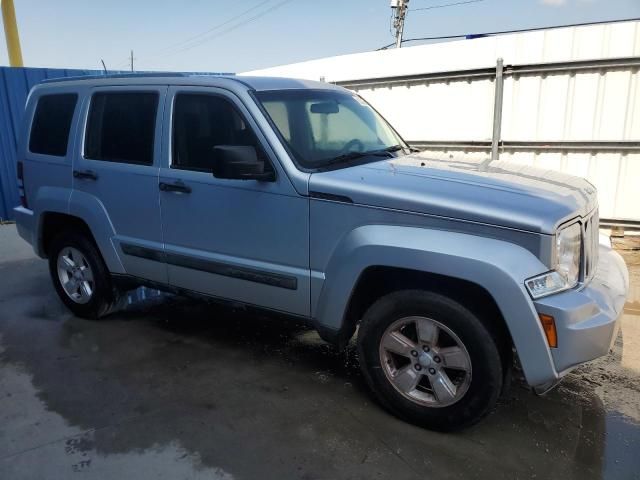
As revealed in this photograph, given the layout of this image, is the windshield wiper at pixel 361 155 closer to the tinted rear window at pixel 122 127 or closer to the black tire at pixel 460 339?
the black tire at pixel 460 339

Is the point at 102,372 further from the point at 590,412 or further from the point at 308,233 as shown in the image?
the point at 590,412

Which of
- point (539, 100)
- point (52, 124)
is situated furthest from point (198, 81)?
point (539, 100)

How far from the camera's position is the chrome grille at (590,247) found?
279cm

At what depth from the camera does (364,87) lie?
858 centimetres

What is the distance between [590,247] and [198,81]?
8.92 feet

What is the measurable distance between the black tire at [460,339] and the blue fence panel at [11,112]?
8.27 m

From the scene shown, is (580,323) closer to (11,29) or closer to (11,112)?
(11,112)

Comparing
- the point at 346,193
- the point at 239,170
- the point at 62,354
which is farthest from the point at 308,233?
the point at 62,354

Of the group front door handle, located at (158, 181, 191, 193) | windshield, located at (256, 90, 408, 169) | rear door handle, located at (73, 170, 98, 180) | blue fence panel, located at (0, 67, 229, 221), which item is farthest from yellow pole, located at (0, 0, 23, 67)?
windshield, located at (256, 90, 408, 169)

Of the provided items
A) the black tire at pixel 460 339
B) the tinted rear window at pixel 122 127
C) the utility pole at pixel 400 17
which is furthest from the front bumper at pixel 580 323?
the utility pole at pixel 400 17

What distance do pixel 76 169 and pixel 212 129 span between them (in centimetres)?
146

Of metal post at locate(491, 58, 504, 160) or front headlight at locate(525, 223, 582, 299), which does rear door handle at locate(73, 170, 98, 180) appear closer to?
front headlight at locate(525, 223, 582, 299)

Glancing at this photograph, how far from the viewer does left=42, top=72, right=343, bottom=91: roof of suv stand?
3.58 metres

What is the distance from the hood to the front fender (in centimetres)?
12
